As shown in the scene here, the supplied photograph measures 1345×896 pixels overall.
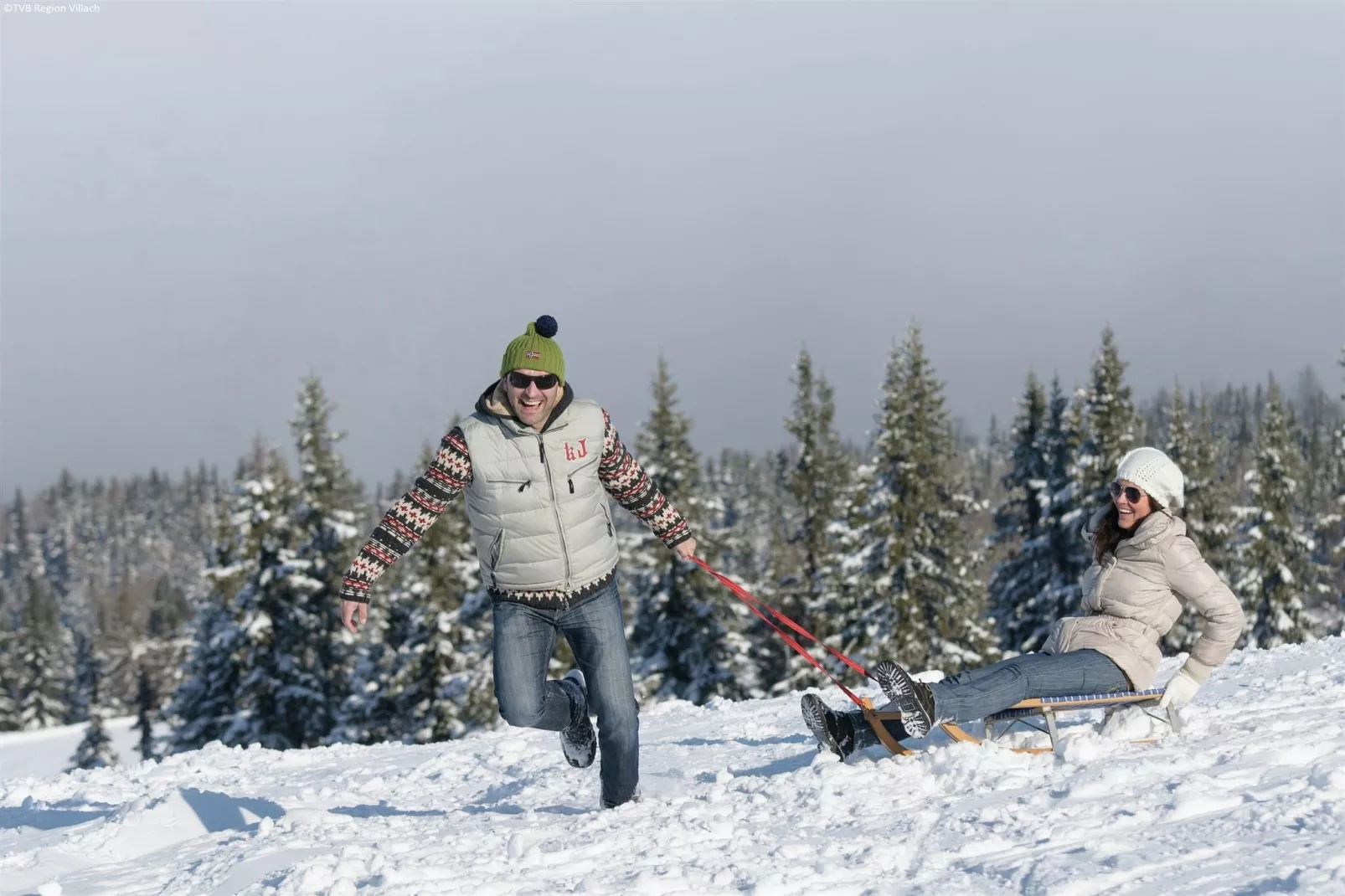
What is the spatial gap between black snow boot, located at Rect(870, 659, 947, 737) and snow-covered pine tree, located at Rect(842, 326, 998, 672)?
20.9 metres

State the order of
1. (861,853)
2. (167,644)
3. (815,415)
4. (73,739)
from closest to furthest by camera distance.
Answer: (861,853) → (815,415) → (73,739) → (167,644)

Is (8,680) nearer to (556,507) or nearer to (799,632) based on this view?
(799,632)

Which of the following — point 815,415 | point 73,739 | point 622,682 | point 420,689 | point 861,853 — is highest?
point 815,415

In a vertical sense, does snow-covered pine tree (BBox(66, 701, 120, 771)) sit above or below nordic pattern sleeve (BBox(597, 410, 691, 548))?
below

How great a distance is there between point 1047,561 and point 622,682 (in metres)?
27.0

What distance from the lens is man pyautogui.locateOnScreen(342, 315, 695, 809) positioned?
5598 millimetres

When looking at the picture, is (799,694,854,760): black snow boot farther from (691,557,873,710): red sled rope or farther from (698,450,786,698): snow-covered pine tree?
(698,450,786,698): snow-covered pine tree

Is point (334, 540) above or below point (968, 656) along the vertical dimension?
above

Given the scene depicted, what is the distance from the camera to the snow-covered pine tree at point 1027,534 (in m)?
30.2

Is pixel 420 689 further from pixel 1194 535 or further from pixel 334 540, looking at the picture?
pixel 1194 535

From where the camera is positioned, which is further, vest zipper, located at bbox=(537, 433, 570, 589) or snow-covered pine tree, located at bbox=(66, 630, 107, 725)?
snow-covered pine tree, located at bbox=(66, 630, 107, 725)

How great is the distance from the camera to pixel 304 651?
1166 inches

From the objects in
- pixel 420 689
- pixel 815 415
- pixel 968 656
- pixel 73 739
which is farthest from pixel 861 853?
pixel 73 739

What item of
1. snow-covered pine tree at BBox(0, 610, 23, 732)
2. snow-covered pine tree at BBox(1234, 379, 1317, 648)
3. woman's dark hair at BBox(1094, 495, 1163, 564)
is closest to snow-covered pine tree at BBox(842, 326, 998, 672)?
snow-covered pine tree at BBox(1234, 379, 1317, 648)
